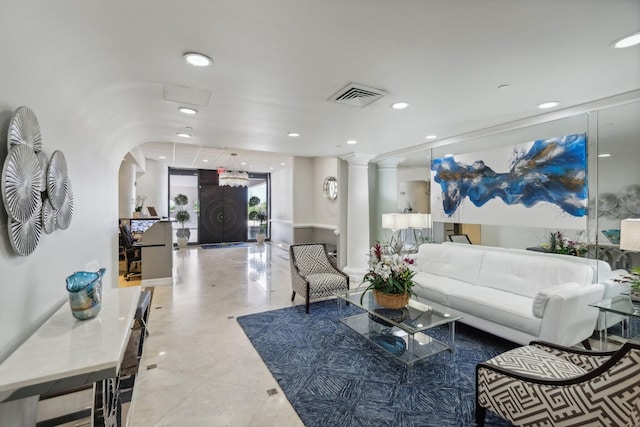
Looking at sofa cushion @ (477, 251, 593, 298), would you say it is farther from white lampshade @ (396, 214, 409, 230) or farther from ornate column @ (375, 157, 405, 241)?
ornate column @ (375, 157, 405, 241)

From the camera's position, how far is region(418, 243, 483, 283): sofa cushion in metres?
3.71

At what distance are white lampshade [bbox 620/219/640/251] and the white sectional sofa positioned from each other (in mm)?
484

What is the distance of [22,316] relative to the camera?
1.40m

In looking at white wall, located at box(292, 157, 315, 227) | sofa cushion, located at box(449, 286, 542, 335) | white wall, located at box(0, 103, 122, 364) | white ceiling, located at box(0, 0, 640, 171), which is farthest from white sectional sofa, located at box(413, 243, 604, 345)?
white wall, located at box(292, 157, 315, 227)

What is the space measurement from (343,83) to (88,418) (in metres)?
2.74

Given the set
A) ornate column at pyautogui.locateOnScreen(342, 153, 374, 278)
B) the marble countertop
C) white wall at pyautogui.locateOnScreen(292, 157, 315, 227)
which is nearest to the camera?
the marble countertop

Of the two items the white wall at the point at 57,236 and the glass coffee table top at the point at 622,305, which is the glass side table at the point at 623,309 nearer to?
the glass coffee table top at the point at 622,305

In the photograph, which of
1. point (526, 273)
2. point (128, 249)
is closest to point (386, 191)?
point (526, 273)

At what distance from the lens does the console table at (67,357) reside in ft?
3.53

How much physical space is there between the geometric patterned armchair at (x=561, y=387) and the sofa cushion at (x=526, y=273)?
96 cm

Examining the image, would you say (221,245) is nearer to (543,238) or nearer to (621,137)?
(543,238)

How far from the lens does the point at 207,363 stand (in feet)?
8.57

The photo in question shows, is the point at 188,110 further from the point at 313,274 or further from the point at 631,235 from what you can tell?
the point at 631,235

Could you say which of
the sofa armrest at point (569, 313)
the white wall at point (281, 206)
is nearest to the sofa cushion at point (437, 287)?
the sofa armrest at point (569, 313)
